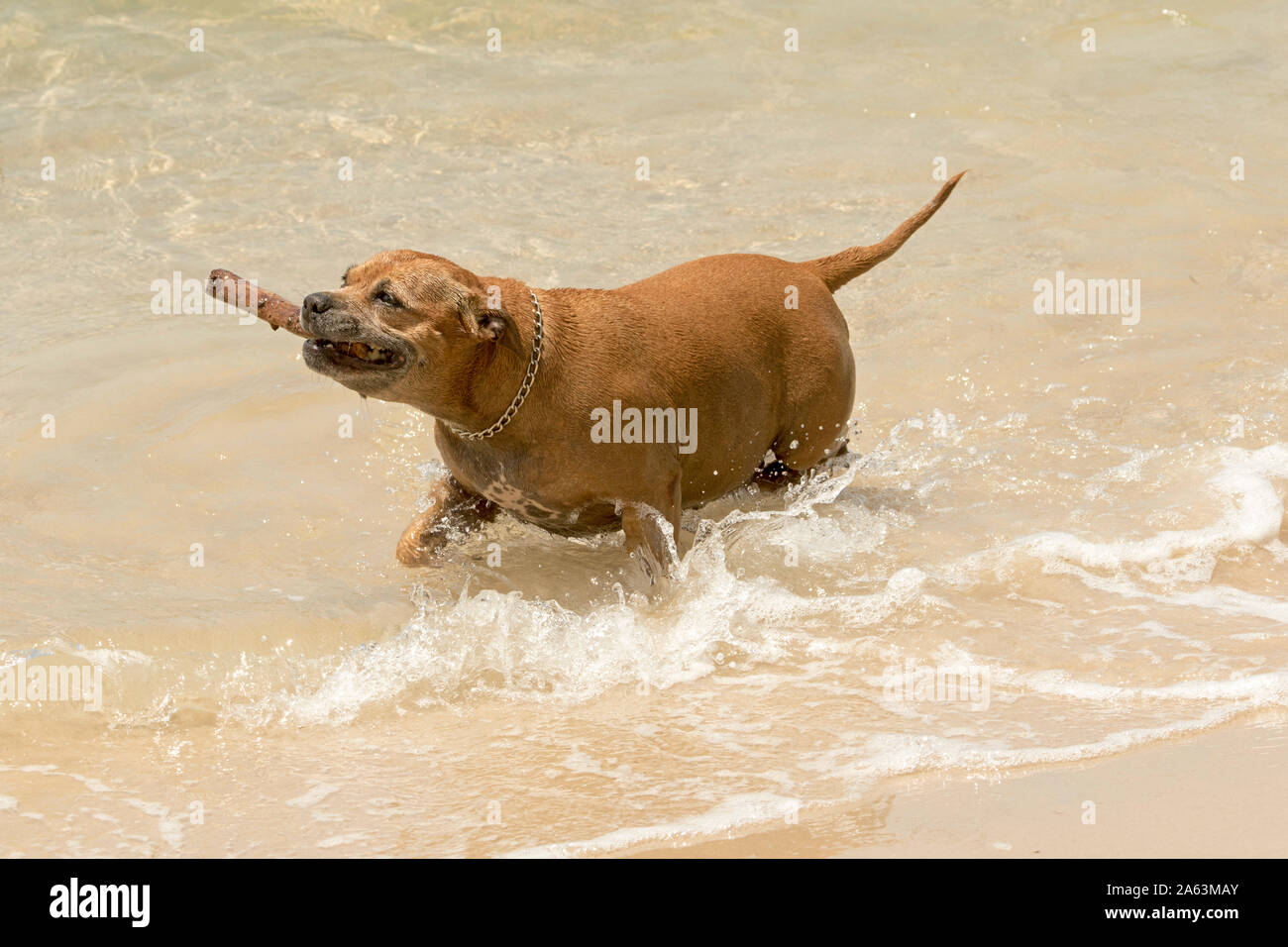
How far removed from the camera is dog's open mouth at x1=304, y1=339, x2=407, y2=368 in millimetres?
4793

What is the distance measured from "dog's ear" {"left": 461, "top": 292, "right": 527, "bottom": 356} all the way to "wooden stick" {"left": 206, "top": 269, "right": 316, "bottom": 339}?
2.08ft

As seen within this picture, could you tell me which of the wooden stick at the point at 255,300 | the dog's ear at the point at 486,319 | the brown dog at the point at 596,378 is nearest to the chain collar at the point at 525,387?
the brown dog at the point at 596,378

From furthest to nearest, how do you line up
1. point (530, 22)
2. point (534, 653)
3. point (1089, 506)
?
point (530, 22) → point (1089, 506) → point (534, 653)

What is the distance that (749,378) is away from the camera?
5758 mm

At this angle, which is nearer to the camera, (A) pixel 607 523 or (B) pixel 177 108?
(A) pixel 607 523

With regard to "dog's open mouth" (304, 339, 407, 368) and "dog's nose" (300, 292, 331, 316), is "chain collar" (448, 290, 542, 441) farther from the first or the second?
"dog's nose" (300, 292, 331, 316)

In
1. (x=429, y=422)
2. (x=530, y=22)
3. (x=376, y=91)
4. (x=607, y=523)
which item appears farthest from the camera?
(x=530, y=22)

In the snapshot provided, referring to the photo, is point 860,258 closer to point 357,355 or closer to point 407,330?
point 407,330

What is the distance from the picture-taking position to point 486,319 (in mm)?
4965

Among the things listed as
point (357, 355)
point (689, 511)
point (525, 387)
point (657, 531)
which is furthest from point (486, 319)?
point (689, 511)

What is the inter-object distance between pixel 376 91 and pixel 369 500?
19.5 feet

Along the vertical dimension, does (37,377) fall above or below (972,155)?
below

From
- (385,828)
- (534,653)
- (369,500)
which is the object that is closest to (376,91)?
(369,500)

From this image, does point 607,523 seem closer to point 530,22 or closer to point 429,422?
point 429,422
